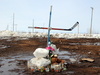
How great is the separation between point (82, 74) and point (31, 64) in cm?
242

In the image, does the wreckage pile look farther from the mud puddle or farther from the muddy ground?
the mud puddle

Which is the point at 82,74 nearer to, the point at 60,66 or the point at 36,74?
the point at 60,66

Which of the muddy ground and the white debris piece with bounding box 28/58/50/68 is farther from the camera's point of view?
the muddy ground

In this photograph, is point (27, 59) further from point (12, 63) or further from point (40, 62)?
point (40, 62)

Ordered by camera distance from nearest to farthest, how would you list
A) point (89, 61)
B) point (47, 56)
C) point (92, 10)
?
point (47, 56), point (89, 61), point (92, 10)

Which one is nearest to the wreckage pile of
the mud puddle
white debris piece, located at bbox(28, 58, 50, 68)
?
white debris piece, located at bbox(28, 58, 50, 68)

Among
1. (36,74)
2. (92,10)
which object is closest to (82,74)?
(36,74)

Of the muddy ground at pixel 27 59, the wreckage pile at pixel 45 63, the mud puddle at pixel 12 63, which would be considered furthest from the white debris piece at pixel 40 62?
the mud puddle at pixel 12 63

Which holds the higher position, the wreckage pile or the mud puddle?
the wreckage pile

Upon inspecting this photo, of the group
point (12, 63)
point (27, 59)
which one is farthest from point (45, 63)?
point (27, 59)

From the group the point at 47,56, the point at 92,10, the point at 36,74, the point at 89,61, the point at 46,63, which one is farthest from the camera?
the point at 92,10

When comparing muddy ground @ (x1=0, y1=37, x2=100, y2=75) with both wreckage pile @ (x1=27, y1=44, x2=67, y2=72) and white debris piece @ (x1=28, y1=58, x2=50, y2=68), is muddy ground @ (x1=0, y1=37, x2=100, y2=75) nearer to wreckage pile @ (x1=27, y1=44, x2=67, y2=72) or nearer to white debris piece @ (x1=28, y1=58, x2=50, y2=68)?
wreckage pile @ (x1=27, y1=44, x2=67, y2=72)

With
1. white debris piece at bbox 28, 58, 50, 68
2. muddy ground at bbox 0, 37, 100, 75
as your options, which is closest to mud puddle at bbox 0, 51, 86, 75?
muddy ground at bbox 0, 37, 100, 75

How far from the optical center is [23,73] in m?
5.43
